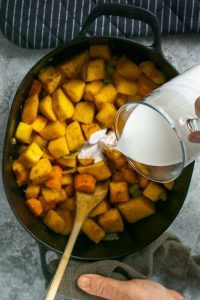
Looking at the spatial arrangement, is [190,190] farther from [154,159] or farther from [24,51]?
[24,51]

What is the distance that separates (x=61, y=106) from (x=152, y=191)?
0.24 m

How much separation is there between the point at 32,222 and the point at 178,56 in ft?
1.54

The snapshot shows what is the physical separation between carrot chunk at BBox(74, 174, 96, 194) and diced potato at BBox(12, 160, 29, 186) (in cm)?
10

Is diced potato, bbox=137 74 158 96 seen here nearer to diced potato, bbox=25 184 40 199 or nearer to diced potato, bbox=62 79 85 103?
diced potato, bbox=62 79 85 103

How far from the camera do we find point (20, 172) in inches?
39.7

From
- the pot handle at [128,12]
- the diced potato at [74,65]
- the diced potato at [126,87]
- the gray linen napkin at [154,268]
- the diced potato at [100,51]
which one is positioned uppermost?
the pot handle at [128,12]

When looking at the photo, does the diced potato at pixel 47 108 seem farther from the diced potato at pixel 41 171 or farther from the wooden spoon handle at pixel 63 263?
the wooden spoon handle at pixel 63 263

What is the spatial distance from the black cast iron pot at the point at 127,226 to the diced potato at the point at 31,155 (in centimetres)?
3

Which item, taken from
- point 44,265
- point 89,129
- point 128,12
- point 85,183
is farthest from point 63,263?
point 128,12

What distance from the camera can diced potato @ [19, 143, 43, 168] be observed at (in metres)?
0.98

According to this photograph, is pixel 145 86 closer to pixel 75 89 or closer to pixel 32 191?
pixel 75 89

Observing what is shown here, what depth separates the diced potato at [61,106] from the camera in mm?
987

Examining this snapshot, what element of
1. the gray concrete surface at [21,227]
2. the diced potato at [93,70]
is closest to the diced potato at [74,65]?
the diced potato at [93,70]

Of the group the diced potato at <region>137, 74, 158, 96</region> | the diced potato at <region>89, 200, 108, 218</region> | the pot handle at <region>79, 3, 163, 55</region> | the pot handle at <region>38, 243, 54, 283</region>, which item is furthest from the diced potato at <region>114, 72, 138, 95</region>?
the pot handle at <region>38, 243, 54, 283</region>
